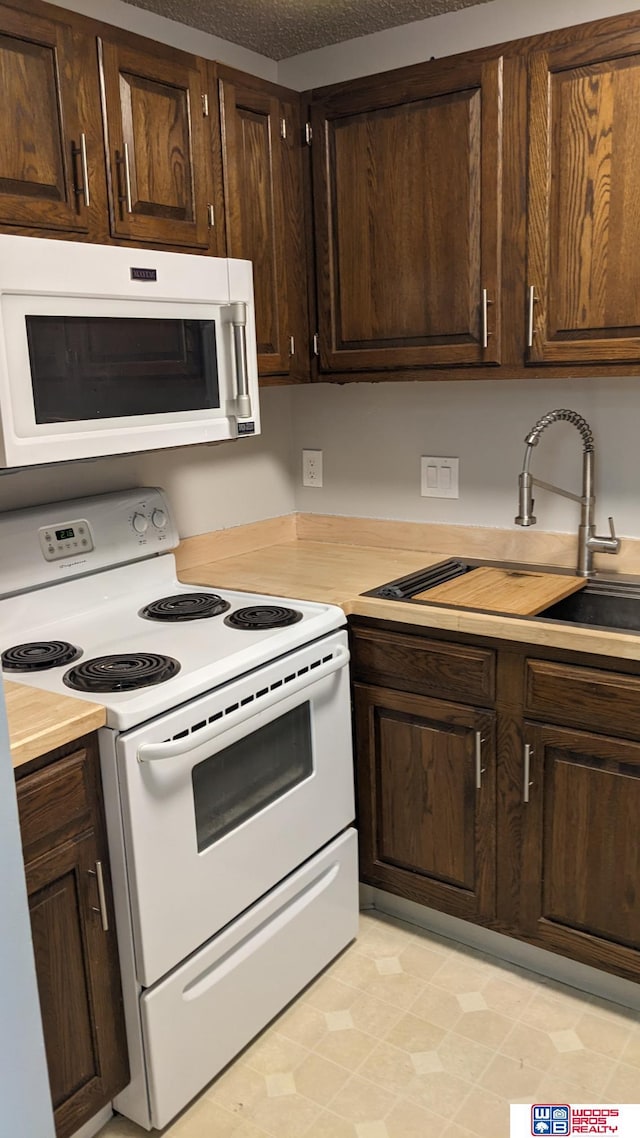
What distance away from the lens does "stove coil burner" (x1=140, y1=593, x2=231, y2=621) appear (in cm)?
201

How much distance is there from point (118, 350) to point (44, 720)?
28.5 inches

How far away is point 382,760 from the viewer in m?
2.14

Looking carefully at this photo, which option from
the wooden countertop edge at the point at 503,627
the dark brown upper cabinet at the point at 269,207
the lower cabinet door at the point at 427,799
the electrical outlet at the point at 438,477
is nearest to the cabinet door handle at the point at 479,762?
the lower cabinet door at the point at 427,799

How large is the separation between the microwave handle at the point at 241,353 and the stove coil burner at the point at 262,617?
0.43 meters

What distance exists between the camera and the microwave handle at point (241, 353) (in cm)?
192

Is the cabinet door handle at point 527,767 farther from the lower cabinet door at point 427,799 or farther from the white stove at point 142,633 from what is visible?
the white stove at point 142,633

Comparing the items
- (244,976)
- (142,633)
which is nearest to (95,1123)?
(244,976)

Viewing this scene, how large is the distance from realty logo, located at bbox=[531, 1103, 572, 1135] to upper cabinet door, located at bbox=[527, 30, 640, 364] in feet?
4.85

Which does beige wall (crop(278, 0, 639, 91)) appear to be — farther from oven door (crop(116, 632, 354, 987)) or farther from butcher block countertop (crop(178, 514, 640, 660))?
oven door (crop(116, 632, 354, 987))

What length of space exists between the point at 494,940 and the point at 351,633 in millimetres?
794

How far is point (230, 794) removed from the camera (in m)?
1.74

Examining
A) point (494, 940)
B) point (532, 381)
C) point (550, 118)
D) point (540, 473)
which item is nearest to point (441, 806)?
point (494, 940)

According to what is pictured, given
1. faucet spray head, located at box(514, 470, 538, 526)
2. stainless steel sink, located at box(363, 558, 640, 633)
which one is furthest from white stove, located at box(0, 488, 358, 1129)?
faucet spray head, located at box(514, 470, 538, 526)

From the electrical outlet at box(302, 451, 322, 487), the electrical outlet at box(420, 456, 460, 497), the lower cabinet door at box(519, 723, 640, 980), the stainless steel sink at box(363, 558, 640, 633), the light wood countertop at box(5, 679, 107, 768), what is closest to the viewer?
the light wood countertop at box(5, 679, 107, 768)
